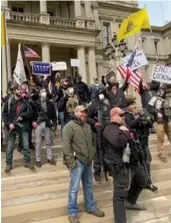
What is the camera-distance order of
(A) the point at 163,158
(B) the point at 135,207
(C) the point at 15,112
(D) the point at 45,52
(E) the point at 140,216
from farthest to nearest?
1. (D) the point at 45,52
2. (A) the point at 163,158
3. (C) the point at 15,112
4. (B) the point at 135,207
5. (E) the point at 140,216

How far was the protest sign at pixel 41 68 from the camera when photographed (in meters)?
11.6

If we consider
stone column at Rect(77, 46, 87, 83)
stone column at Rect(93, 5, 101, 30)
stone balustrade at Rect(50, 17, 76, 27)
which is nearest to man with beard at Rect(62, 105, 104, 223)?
stone column at Rect(77, 46, 87, 83)

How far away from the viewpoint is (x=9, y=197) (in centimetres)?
597

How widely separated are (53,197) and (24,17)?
1863 centimetres

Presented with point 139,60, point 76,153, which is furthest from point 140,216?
point 139,60

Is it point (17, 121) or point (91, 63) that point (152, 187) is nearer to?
point (17, 121)

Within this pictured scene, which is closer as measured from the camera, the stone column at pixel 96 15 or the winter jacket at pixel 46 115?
the winter jacket at pixel 46 115

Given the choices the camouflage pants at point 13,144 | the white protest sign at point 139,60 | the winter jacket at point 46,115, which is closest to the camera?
the camouflage pants at point 13,144

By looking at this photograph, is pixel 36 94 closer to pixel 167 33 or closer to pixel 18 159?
pixel 18 159

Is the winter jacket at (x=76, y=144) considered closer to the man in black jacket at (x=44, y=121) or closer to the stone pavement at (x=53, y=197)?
A: the stone pavement at (x=53, y=197)

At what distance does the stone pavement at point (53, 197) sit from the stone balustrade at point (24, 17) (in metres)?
16.2

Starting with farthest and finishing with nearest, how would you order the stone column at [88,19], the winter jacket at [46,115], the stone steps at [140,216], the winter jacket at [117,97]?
the stone column at [88,19]
the winter jacket at [46,115]
the winter jacket at [117,97]
the stone steps at [140,216]

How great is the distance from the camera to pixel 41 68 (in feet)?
38.5

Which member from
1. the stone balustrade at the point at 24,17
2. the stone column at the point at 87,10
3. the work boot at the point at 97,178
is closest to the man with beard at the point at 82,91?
the work boot at the point at 97,178
